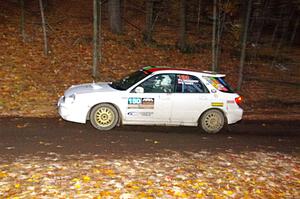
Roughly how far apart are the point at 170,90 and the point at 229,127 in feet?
7.13

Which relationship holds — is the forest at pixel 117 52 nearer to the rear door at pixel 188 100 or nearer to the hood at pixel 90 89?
the hood at pixel 90 89

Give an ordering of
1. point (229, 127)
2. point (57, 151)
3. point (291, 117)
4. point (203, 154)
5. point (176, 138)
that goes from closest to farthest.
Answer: point (57, 151) < point (203, 154) < point (176, 138) < point (229, 127) < point (291, 117)

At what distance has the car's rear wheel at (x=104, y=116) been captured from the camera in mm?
8477

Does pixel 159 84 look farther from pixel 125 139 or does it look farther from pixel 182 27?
pixel 182 27

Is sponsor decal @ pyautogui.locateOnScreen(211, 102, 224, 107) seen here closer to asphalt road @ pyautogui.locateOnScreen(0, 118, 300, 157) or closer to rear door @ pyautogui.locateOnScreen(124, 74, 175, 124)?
asphalt road @ pyautogui.locateOnScreen(0, 118, 300, 157)

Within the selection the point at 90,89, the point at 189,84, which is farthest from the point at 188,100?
the point at 90,89

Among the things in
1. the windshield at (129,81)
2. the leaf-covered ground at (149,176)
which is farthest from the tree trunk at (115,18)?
the leaf-covered ground at (149,176)

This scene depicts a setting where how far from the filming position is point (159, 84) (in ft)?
Result: 29.0

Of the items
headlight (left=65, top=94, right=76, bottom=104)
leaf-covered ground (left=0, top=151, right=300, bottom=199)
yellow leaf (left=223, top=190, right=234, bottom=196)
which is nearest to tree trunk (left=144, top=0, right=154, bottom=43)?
headlight (left=65, top=94, right=76, bottom=104)

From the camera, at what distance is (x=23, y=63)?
45.5 ft

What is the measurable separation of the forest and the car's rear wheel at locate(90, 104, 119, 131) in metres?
1.85

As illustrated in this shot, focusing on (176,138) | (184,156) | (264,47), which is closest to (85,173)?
(184,156)

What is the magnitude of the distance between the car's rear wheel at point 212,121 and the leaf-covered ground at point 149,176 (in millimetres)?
2141

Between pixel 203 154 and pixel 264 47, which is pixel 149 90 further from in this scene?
pixel 264 47
